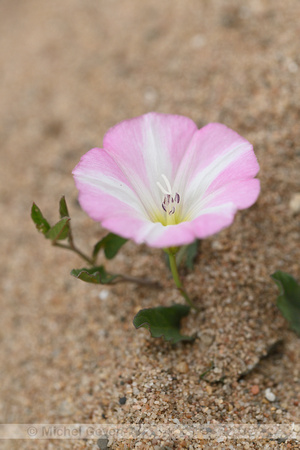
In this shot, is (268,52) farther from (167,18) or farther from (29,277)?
(29,277)

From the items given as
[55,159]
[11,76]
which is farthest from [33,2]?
[55,159]

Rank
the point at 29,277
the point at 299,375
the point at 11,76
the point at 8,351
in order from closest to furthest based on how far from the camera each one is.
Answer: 1. the point at 299,375
2. the point at 8,351
3. the point at 29,277
4. the point at 11,76

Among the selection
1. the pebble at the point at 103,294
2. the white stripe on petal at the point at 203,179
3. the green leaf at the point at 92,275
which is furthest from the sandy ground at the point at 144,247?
the white stripe on petal at the point at 203,179

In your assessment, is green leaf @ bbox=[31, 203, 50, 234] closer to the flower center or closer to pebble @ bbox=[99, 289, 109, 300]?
the flower center

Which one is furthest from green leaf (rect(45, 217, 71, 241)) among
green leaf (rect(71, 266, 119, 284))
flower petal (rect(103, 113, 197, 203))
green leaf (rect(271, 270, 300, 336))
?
green leaf (rect(271, 270, 300, 336))

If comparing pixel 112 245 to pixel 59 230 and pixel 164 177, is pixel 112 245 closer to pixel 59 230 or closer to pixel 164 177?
pixel 59 230

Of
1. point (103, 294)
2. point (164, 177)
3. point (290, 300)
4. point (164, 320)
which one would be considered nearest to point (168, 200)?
point (164, 177)
